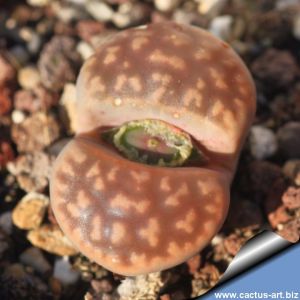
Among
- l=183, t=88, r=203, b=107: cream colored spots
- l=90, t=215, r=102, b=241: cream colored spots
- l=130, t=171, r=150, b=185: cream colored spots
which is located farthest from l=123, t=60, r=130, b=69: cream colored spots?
l=90, t=215, r=102, b=241: cream colored spots

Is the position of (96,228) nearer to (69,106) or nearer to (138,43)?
(138,43)

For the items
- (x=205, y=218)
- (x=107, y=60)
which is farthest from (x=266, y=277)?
(x=107, y=60)

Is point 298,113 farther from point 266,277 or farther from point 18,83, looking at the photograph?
point 18,83

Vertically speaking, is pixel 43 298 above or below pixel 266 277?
below

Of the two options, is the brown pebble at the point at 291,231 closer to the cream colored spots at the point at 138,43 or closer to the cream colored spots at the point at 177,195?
the cream colored spots at the point at 177,195

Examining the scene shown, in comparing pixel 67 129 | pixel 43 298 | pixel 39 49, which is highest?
pixel 39 49

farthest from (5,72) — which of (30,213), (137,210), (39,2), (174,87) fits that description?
(137,210)
